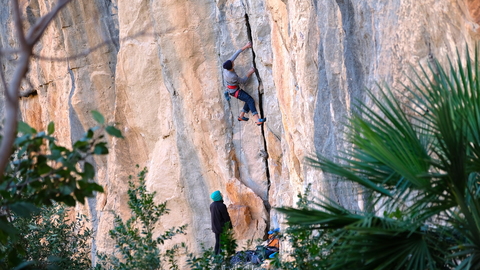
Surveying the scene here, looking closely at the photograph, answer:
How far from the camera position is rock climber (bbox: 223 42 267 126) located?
36.4ft

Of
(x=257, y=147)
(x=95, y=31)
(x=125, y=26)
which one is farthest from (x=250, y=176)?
(x=95, y=31)

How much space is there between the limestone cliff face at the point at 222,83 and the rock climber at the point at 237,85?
0.17 m

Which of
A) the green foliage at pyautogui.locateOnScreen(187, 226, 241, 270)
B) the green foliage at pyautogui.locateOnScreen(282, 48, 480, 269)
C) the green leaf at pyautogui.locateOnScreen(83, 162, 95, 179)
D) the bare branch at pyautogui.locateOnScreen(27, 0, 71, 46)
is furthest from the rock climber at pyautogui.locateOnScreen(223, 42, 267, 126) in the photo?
the bare branch at pyautogui.locateOnScreen(27, 0, 71, 46)

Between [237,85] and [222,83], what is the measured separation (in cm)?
75

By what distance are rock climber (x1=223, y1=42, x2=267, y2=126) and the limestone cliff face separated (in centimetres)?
17

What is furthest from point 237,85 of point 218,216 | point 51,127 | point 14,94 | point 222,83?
point 14,94

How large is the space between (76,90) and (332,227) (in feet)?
43.2

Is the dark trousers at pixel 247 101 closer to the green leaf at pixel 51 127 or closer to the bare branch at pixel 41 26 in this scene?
the green leaf at pixel 51 127

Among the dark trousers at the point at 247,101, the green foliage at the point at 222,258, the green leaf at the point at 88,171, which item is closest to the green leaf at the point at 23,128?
the green leaf at the point at 88,171

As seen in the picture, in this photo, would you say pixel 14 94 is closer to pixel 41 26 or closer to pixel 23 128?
pixel 41 26

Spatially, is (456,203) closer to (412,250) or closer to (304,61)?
(412,250)

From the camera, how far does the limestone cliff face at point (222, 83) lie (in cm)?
605

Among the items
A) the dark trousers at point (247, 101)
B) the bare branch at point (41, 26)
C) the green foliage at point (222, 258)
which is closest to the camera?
the bare branch at point (41, 26)

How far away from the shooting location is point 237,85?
11289 mm
